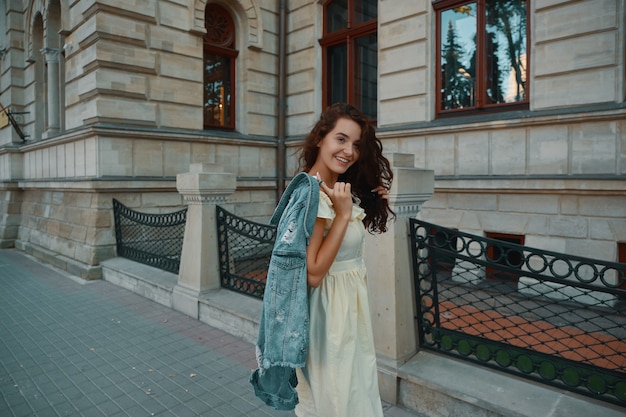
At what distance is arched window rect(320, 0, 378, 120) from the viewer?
10.6 m

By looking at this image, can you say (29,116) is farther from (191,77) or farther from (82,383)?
(82,383)

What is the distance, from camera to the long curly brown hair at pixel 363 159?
89.0 inches

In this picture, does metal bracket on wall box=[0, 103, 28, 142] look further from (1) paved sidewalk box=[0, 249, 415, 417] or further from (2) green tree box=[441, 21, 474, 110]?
(2) green tree box=[441, 21, 474, 110]

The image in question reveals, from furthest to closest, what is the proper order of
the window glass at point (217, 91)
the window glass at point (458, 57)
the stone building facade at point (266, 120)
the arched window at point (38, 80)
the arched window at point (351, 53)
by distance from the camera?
the arched window at point (38, 80), the window glass at point (217, 91), the arched window at point (351, 53), the window glass at point (458, 57), the stone building facade at point (266, 120)

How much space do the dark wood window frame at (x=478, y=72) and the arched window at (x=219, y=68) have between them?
5.59 m

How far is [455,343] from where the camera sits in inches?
158

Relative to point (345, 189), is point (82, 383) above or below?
below

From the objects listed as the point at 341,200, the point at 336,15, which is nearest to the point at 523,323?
the point at 341,200

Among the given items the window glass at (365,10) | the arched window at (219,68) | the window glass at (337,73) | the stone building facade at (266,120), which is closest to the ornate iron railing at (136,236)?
the stone building facade at (266,120)

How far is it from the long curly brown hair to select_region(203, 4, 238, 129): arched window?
371 inches

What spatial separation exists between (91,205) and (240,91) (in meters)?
4.95

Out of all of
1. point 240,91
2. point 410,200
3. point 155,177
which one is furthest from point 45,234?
point 410,200

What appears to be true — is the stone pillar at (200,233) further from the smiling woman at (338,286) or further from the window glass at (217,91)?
the window glass at (217,91)

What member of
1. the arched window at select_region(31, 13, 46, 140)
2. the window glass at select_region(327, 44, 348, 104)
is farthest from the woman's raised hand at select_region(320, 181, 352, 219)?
the arched window at select_region(31, 13, 46, 140)
